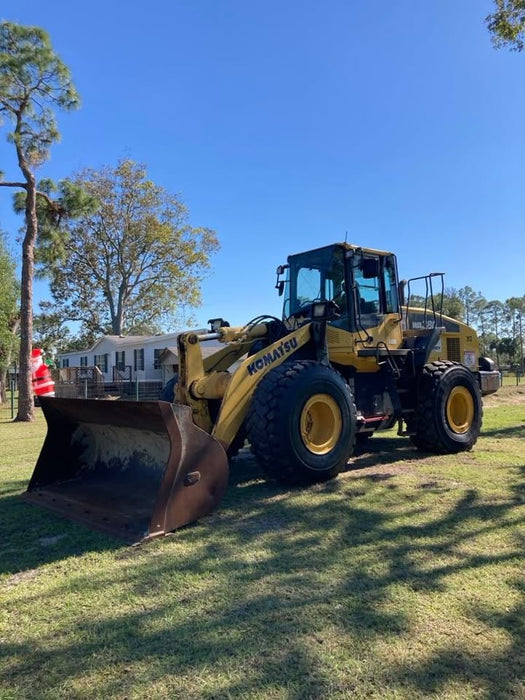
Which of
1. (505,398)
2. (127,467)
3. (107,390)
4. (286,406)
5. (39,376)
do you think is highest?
(39,376)

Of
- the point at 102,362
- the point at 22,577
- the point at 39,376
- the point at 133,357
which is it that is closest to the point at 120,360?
the point at 133,357

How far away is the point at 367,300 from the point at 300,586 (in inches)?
183

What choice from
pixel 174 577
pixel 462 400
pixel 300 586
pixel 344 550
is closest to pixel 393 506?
pixel 344 550

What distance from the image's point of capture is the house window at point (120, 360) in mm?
34691

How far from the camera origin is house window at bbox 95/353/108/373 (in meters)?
36.7

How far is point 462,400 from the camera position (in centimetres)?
809

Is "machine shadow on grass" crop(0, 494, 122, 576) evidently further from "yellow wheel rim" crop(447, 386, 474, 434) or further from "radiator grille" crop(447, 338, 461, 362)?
"radiator grille" crop(447, 338, 461, 362)

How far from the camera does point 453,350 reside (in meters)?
8.79

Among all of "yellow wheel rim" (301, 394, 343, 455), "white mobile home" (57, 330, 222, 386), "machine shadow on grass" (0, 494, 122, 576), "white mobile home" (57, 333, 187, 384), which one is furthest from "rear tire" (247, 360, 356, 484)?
"white mobile home" (57, 333, 187, 384)

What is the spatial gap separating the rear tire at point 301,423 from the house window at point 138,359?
28325 millimetres

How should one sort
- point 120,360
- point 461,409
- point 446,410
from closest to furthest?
point 446,410
point 461,409
point 120,360

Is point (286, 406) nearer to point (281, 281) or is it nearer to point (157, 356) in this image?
point (281, 281)

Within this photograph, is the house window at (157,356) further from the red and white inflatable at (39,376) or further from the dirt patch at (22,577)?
the dirt patch at (22,577)

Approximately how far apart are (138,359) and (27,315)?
17.1 metres
